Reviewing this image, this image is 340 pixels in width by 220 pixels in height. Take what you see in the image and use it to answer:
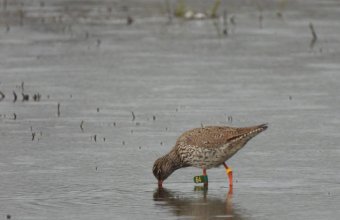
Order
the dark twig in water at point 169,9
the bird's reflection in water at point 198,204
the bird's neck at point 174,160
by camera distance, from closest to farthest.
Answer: the bird's reflection in water at point 198,204, the bird's neck at point 174,160, the dark twig in water at point 169,9

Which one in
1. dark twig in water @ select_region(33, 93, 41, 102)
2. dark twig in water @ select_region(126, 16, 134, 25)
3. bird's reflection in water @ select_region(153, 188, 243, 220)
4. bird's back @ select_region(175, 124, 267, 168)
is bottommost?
dark twig in water @ select_region(33, 93, 41, 102)

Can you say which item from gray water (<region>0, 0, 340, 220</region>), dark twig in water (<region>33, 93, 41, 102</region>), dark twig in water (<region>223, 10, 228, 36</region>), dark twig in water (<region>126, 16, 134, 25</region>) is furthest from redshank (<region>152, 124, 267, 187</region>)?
dark twig in water (<region>126, 16, 134, 25</region>)

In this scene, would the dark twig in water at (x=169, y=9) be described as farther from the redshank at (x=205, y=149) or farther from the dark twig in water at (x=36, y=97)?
the redshank at (x=205, y=149)

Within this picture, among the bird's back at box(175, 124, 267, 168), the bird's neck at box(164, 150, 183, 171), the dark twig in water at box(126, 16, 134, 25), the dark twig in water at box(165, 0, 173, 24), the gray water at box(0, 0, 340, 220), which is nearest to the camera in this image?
the gray water at box(0, 0, 340, 220)

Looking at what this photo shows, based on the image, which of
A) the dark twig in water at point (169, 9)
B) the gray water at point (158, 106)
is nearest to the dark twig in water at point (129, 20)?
the gray water at point (158, 106)

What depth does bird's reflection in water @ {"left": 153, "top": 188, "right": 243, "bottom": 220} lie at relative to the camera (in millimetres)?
10914

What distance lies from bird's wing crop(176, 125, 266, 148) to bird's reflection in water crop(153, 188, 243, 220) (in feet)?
1.77

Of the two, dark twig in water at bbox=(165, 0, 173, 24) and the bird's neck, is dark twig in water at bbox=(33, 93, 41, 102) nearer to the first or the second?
the bird's neck

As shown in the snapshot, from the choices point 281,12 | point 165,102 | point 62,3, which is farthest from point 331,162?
point 62,3

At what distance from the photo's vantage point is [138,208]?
11211 millimetres

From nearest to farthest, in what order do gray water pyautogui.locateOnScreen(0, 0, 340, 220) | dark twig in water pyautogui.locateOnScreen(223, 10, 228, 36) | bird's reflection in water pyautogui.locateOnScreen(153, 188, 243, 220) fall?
bird's reflection in water pyautogui.locateOnScreen(153, 188, 243, 220)
gray water pyautogui.locateOnScreen(0, 0, 340, 220)
dark twig in water pyautogui.locateOnScreen(223, 10, 228, 36)

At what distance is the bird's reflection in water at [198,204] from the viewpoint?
10914 millimetres

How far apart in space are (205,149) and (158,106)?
4863 mm

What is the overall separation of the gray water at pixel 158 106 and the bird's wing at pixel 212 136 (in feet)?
1.60
